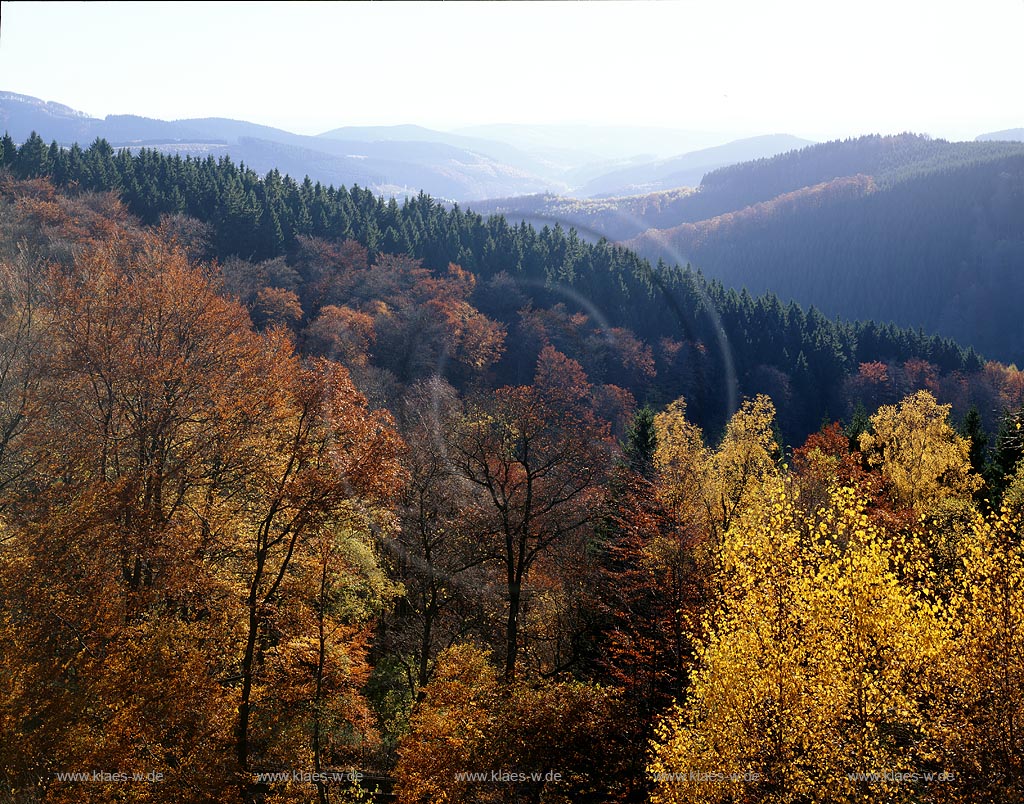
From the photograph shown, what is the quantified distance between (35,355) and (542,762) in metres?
20.0

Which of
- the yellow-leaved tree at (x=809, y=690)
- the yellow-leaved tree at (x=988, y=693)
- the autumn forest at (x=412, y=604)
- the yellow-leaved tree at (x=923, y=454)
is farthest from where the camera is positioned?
the yellow-leaved tree at (x=923, y=454)

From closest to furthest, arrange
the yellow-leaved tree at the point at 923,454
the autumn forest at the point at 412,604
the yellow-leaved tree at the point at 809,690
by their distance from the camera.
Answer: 1. the yellow-leaved tree at the point at 809,690
2. the autumn forest at the point at 412,604
3. the yellow-leaved tree at the point at 923,454

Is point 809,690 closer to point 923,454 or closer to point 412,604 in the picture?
point 412,604

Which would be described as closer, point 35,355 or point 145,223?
point 35,355

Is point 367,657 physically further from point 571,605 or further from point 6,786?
point 6,786

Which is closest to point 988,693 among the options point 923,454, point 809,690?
point 809,690

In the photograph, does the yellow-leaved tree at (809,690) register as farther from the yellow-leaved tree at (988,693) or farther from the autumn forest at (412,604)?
the yellow-leaved tree at (988,693)

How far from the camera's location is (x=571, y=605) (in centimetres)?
2862

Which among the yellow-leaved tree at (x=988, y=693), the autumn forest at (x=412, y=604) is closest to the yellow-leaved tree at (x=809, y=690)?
the autumn forest at (x=412, y=604)

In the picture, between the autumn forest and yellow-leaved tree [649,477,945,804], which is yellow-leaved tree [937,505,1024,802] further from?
yellow-leaved tree [649,477,945,804]

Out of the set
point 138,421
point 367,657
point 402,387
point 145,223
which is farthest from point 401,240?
point 138,421

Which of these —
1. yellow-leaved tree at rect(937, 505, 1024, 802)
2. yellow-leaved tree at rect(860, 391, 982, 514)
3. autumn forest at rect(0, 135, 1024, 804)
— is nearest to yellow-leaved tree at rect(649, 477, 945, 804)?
autumn forest at rect(0, 135, 1024, 804)

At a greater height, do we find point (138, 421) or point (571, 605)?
point (138, 421)

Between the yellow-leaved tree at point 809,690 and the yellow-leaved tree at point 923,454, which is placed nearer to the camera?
the yellow-leaved tree at point 809,690
